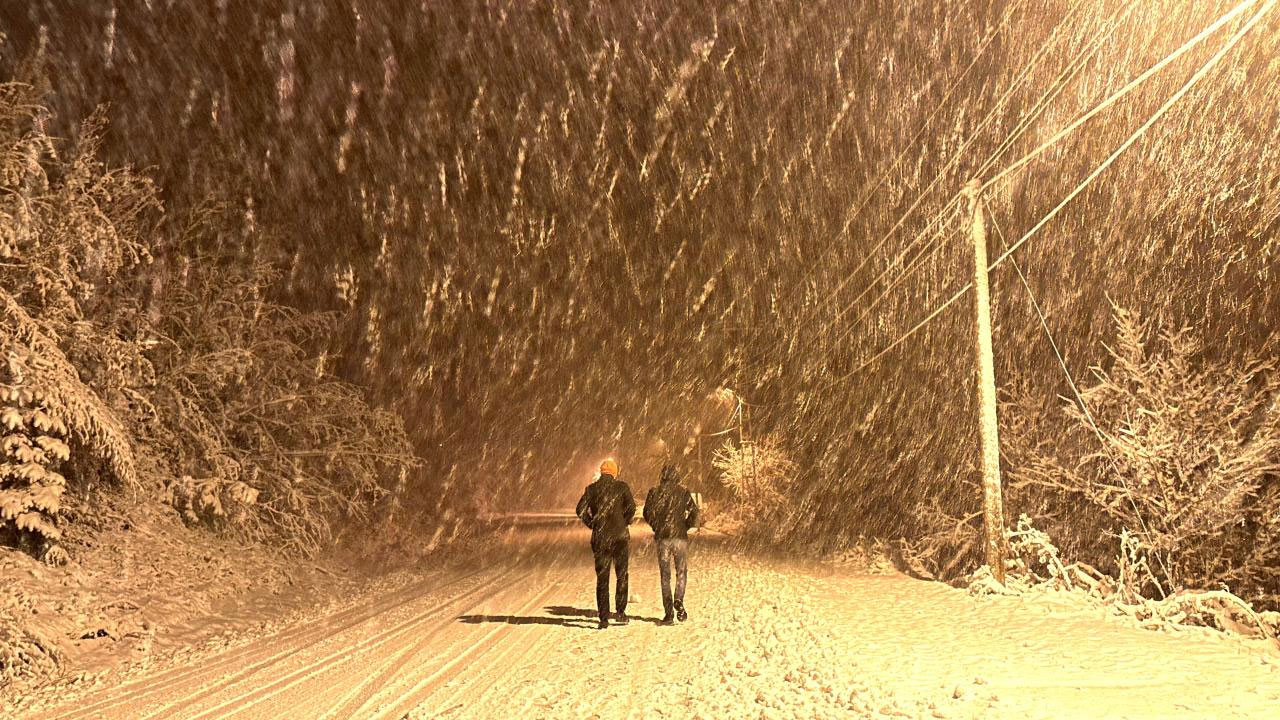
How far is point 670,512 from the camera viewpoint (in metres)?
11.1

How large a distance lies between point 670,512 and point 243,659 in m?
5.21

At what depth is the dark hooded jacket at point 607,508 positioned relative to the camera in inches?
431

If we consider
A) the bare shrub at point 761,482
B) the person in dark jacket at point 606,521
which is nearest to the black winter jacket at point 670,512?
the person in dark jacket at point 606,521

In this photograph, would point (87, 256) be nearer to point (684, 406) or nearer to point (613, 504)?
point (613, 504)

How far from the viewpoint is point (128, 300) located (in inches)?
563

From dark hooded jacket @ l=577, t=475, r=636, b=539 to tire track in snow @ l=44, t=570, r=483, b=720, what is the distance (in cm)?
367

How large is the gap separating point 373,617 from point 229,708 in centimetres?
558

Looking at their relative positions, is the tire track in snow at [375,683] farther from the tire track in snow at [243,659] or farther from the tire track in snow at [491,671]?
the tire track in snow at [243,659]

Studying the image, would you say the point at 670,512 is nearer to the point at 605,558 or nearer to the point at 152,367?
the point at 605,558

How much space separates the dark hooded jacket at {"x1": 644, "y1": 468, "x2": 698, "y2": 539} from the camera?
11133 mm

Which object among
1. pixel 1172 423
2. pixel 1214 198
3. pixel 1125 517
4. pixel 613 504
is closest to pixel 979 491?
pixel 1125 517

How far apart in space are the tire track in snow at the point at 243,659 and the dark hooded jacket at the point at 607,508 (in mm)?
3668

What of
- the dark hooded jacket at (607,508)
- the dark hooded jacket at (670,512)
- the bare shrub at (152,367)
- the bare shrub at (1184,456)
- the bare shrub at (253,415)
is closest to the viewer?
the bare shrub at (152,367)

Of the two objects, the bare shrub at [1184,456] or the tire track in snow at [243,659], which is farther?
the bare shrub at [1184,456]
